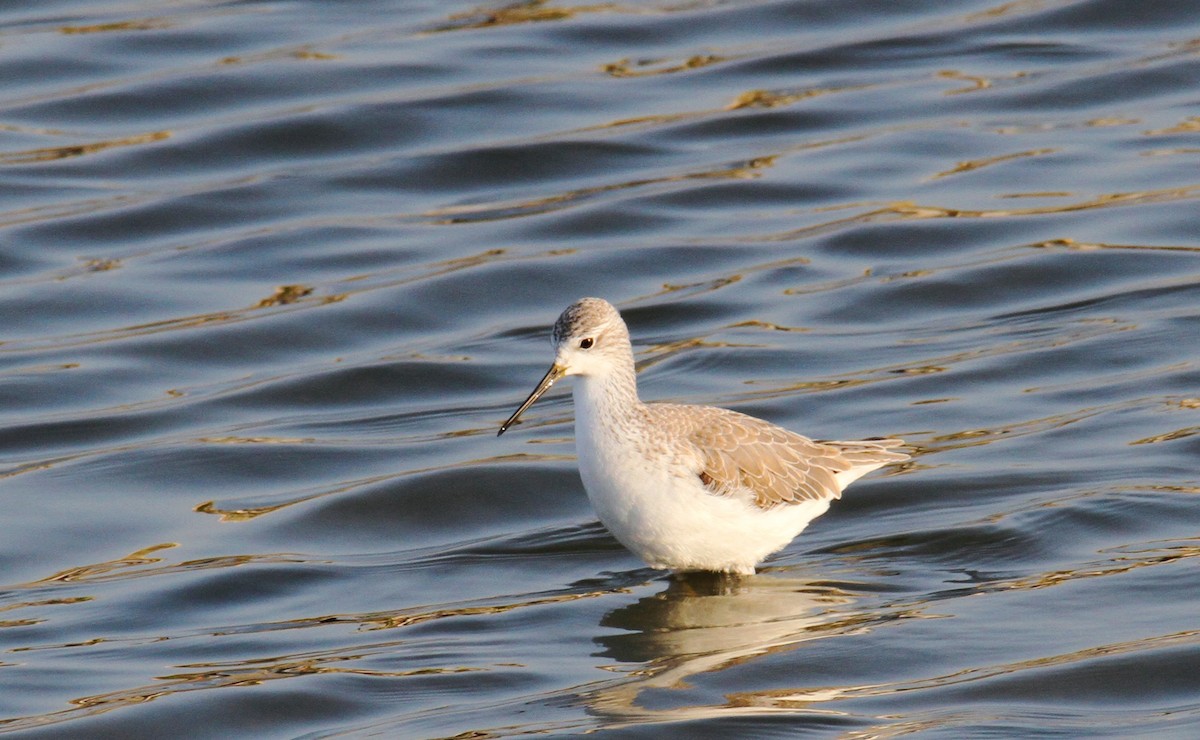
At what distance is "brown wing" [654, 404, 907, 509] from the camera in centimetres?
913

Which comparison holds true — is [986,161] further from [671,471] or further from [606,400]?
[671,471]

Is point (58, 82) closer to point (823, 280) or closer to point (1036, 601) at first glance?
point (823, 280)

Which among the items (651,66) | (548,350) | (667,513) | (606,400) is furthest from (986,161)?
(667,513)

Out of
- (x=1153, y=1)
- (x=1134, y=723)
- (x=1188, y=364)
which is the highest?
(x=1153, y=1)

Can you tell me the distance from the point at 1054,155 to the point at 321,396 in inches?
292

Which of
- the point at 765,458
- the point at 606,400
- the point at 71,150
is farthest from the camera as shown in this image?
the point at 71,150

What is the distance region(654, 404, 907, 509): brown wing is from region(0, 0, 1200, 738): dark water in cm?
46

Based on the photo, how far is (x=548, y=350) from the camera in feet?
44.1

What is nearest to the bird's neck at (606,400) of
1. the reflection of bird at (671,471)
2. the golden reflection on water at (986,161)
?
the reflection of bird at (671,471)

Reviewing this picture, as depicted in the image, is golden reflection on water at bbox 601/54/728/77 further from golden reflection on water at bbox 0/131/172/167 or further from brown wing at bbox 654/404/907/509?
brown wing at bbox 654/404/907/509

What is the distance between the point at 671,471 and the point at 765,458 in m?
0.71

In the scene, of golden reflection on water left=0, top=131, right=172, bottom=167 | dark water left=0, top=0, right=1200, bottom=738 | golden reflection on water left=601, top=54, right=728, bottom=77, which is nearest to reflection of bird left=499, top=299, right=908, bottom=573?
dark water left=0, top=0, right=1200, bottom=738

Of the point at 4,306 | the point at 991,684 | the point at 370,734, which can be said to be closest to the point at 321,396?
the point at 4,306

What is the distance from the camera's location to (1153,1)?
66.7ft
